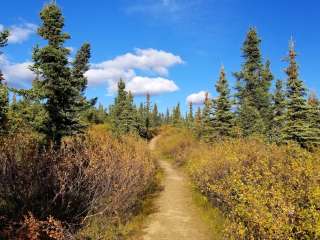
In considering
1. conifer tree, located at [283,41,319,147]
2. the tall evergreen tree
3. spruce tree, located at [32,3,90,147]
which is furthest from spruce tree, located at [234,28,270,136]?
spruce tree, located at [32,3,90,147]

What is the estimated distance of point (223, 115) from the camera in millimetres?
32875

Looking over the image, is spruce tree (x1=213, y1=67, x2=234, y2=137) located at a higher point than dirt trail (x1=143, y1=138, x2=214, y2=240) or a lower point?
higher

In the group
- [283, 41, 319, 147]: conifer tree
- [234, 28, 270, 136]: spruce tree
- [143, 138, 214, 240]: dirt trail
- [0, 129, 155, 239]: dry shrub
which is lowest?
[143, 138, 214, 240]: dirt trail

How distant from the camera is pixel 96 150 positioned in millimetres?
12852

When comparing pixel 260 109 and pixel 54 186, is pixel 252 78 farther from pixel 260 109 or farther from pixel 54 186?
pixel 54 186

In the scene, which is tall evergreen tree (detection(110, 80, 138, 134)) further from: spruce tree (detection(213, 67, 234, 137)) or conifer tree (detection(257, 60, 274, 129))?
spruce tree (detection(213, 67, 234, 137))

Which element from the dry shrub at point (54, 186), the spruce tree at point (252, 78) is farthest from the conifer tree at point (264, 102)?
the dry shrub at point (54, 186)

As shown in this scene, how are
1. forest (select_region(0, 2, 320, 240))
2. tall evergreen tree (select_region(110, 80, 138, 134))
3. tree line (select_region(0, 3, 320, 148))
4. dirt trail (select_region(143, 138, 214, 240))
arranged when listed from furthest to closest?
tall evergreen tree (select_region(110, 80, 138, 134)), tree line (select_region(0, 3, 320, 148)), dirt trail (select_region(143, 138, 214, 240)), forest (select_region(0, 2, 320, 240))

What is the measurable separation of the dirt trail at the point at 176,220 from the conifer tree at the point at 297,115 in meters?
11.6

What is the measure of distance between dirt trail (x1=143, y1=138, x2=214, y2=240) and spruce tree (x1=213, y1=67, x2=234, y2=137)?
1378 centimetres

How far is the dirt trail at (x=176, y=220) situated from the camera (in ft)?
38.6

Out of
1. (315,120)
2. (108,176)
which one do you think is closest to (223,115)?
(315,120)

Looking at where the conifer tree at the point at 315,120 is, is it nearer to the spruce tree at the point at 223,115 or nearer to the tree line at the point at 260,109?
the tree line at the point at 260,109

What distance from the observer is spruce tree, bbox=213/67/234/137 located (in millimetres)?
33000
